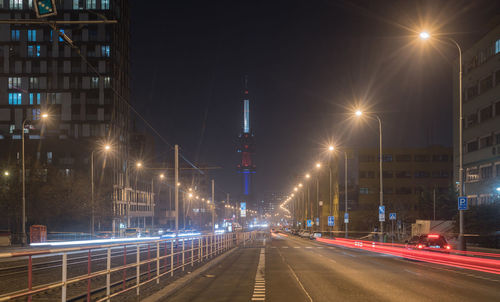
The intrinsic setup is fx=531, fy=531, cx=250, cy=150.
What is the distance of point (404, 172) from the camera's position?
107 metres

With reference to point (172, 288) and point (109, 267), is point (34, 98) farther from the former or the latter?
point (109, 267)

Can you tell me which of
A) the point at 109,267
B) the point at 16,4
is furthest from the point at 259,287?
the point at 16,4

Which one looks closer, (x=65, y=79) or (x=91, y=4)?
(x=65, y=79)

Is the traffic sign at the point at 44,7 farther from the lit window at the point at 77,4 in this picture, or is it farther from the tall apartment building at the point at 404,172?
the tall apartment building at the point at 404,172

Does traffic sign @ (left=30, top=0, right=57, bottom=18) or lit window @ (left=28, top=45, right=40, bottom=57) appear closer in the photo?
traffic sign @ (left=30, top=0, right=57, bottom=18)

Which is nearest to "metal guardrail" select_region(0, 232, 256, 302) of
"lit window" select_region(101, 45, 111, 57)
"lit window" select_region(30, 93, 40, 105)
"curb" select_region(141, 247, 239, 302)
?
"curb" select_region(141, 247, 239, 302)

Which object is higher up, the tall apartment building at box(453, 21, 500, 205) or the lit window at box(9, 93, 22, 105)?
the lit window at box(9, 93, 22, 105)

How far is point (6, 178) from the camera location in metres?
55.1

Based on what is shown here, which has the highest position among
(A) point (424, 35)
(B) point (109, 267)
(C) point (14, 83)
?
(C) point (14, 83)

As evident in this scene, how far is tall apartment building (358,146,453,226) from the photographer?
105m

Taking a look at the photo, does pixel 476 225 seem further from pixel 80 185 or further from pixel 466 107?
pixel 80 185

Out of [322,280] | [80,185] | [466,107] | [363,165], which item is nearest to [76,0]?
[80,185]

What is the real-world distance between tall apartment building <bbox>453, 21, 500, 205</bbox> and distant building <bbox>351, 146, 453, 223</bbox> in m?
37.7

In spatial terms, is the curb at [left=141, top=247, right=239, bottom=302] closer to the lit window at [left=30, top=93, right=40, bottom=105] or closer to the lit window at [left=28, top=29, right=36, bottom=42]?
the lit window at [left=30, top=93, right=40, bottom=105]
